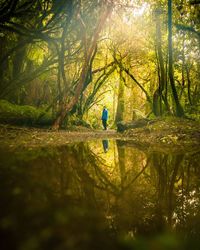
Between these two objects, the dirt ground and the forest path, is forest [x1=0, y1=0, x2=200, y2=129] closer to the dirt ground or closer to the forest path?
the dirt ground

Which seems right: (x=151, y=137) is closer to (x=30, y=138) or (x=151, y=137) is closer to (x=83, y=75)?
(x=30, y=138)

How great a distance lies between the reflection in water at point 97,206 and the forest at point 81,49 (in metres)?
7.32

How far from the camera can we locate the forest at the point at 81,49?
12.0 meters

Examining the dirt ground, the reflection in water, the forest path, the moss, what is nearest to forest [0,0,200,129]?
the moss

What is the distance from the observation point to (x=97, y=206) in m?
2.70

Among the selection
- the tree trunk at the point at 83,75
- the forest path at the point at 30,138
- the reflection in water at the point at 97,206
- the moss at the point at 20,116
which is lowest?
the reflection in water at the point at 97,206

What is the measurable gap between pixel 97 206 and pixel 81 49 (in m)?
15.8

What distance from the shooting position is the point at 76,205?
2.65 meters

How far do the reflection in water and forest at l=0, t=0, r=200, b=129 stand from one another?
24.0ft

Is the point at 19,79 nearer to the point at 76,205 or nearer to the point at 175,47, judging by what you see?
the point at 175,47

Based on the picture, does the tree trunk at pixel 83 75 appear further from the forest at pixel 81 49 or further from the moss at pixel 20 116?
the moss at pixel 20 116

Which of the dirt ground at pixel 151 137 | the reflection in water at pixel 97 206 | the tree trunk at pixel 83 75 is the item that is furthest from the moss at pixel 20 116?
the reflection in water at pixel 97 206

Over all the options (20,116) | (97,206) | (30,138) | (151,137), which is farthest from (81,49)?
(97,206)

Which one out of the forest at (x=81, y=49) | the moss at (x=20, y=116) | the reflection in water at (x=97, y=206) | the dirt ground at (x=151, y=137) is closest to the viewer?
the reflection in water at (x=97, y=206)
